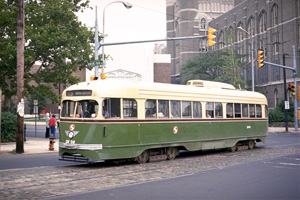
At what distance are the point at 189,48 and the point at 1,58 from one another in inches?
2805

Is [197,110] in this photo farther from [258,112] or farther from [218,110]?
[258,112]

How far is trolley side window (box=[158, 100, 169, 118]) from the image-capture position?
15094 millimetres

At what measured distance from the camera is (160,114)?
15.1 m

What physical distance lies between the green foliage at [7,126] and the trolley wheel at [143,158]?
510 inches

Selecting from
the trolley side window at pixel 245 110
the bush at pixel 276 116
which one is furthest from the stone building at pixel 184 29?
the trolley side window at pixel 245 110

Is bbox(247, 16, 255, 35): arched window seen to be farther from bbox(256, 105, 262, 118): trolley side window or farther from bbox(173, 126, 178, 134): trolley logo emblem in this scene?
bbox(173, 126, 178, 134): trolley logo emblem

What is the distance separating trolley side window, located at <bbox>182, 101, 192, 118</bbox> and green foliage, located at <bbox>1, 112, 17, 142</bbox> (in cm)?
1296

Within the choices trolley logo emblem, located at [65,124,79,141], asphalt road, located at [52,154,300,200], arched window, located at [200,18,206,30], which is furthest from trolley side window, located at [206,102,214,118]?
arched window, located at [200,18,206,30]

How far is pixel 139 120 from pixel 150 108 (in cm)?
75

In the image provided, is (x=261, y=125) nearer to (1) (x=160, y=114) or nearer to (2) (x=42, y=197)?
(1) (x=160, y=114)

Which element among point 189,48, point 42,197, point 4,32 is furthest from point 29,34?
point 189,48

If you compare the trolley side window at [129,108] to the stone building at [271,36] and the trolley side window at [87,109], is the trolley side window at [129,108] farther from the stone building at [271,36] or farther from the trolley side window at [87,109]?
the stone building at [271,36]

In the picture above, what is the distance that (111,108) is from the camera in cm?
1366

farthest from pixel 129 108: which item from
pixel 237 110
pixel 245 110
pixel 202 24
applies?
pixel 202 24
